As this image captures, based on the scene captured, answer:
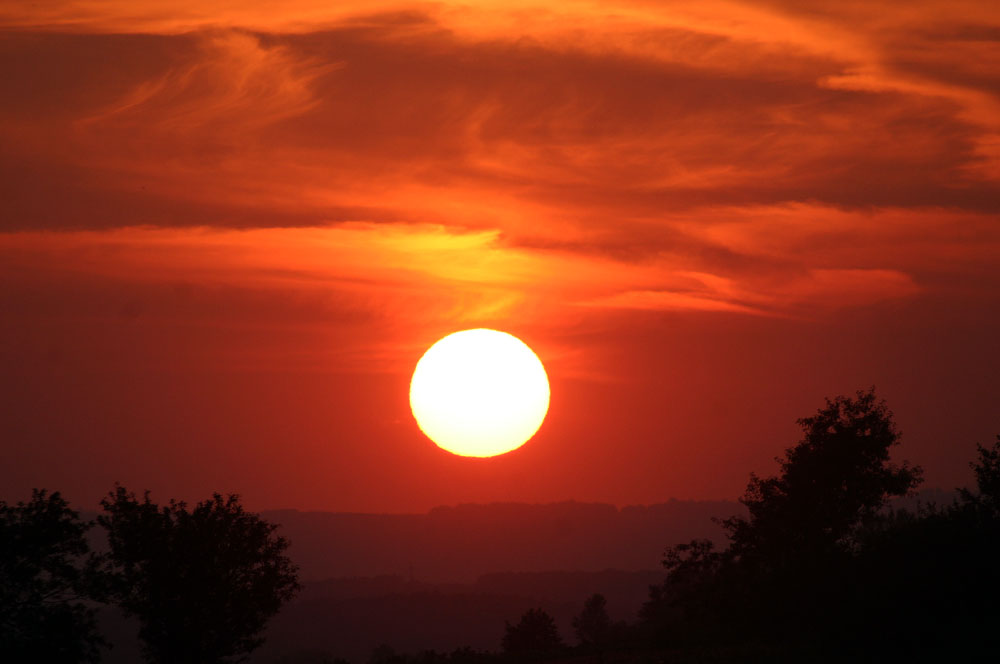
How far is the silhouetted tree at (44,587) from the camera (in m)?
39.2

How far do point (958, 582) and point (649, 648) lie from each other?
13.8m

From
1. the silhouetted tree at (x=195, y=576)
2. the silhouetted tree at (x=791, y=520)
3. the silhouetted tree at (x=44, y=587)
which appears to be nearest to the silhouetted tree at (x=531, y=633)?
the silhouetted tree at (x=791, y=520)

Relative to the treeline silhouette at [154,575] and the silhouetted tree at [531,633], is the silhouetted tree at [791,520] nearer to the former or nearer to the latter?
the treeline silhouette at [154,575]

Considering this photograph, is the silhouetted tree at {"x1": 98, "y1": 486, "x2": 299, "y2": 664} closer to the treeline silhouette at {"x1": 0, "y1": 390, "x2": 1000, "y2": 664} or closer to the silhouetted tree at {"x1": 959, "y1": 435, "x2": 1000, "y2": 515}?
the treeline silhouette at {"x1": 0, "y1": 390, "x2": 1000, "y2": 664}

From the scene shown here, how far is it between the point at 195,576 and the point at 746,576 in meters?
27.1

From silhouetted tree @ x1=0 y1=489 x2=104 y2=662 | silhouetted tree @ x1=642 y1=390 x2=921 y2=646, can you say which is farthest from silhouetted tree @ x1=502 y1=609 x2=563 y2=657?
silhouetted tree @ x1=0 y1=489 x2=104 y2=662

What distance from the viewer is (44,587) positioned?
41.1 metres

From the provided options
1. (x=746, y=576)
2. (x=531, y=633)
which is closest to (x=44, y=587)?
(x=746, y=576)

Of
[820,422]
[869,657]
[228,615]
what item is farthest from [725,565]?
[228,615]

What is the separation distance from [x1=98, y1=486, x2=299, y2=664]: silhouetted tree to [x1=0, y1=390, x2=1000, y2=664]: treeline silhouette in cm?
6

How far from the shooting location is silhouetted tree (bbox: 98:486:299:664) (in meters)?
46.4

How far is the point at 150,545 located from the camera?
47.3 meters

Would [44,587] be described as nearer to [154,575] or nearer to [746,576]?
[154,575]

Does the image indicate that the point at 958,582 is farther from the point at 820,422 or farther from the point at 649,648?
the point at 820,422
